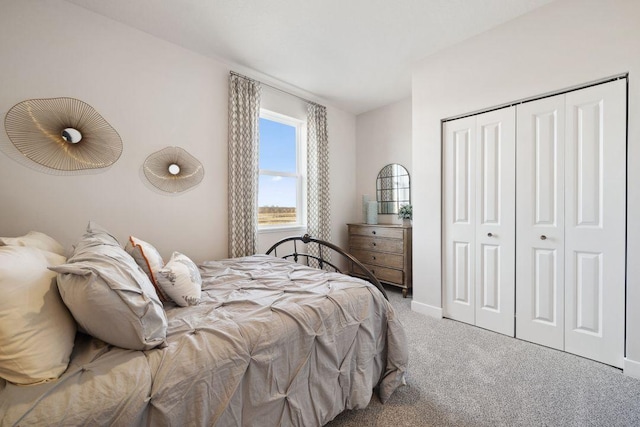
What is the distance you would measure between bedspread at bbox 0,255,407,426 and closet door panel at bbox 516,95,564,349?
143 cm

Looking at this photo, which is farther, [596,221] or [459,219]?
[459,219]

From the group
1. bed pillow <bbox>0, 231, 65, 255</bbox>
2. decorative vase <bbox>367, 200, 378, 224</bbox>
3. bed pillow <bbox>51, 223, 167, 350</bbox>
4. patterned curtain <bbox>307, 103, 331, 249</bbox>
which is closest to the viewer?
bed pillow <bbox>51, 223, 167, 350</bbox>

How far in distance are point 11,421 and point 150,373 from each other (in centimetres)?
30

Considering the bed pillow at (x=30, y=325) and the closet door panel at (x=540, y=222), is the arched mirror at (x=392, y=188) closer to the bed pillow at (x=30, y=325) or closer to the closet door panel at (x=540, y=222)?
the closet door panel at (x=540, y=222)

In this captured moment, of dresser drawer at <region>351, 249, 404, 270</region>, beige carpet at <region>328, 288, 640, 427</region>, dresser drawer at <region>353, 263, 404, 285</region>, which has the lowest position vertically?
beige carpet at <region>328, 288, 640, 427</region>

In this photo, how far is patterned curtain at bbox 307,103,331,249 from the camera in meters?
3.64

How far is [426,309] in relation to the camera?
9.30ft

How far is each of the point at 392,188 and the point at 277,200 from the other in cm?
174

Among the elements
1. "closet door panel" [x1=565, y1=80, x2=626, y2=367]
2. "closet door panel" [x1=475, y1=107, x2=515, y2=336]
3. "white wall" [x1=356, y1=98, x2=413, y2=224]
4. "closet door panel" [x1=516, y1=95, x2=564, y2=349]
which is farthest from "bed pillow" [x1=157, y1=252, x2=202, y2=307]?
"white wall" [x1=356, y1=98, x2=413, y2=224]

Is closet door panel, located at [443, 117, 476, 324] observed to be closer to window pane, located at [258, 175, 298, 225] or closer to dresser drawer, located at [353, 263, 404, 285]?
dresser drawer, located at [353, 263, 404, 285]

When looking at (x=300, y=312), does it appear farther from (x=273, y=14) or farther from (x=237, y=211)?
(x=273, y=14)

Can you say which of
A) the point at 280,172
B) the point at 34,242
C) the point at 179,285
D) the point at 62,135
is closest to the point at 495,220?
the point at 280,172

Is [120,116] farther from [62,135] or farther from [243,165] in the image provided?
[243,165]

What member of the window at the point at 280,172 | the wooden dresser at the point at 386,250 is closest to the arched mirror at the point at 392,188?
the wooden dresser at the point at 386,250
